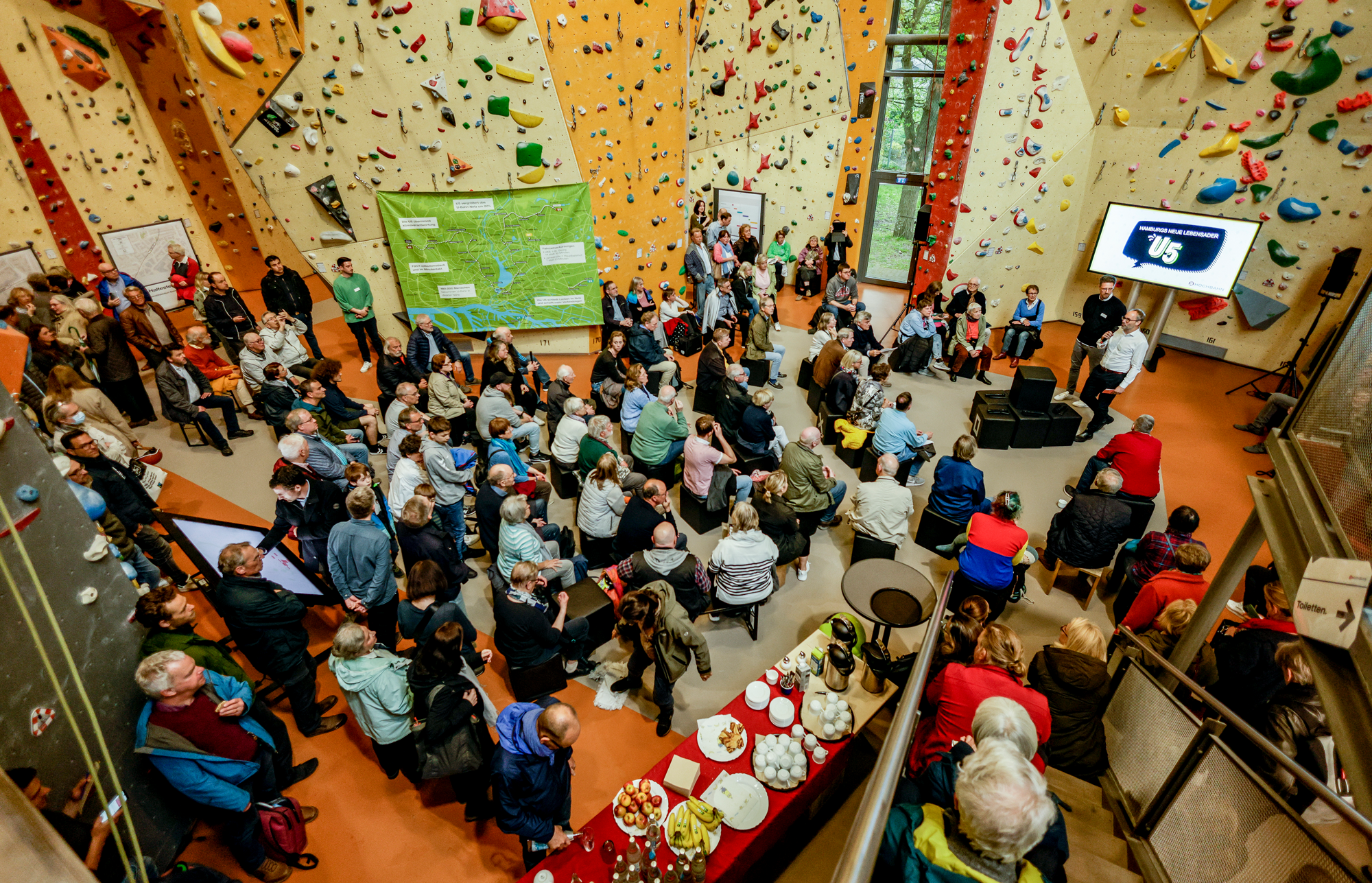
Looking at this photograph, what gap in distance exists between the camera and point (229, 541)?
3.88 m

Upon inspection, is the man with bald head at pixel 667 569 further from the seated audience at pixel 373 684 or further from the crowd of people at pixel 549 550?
the seated audience at pixel 373 684

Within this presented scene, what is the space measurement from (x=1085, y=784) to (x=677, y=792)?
2421 millimetres

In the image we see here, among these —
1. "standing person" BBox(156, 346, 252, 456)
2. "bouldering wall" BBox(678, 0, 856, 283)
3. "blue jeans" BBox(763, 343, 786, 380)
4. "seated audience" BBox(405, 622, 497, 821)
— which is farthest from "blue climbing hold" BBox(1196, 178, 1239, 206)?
"standing person" BBox(156, 346, 252, 456)

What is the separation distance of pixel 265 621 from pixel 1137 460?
682 cm

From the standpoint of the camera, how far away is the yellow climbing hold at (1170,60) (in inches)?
312

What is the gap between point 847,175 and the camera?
38.4ft

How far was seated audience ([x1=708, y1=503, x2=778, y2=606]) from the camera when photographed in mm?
4289

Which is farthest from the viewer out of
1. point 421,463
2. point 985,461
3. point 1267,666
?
point 985,461

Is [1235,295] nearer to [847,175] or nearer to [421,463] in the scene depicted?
[847,175]

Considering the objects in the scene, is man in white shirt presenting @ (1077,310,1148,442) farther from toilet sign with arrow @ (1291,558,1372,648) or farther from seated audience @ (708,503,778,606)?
toilet sign with arrow @ (1291,558,1372,648)

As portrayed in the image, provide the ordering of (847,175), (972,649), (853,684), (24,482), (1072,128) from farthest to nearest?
1. (847,175)
2. (1072,128)
3. (853,684)
4. (972,649)
5. (24,482)

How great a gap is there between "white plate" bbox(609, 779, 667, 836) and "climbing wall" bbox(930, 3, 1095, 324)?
928 centimetres

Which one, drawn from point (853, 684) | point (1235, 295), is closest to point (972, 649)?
point (853, 684)

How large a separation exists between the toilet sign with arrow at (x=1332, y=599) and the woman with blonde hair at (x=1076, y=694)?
134 cm
